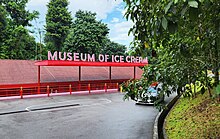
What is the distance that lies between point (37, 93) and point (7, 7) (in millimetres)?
14393

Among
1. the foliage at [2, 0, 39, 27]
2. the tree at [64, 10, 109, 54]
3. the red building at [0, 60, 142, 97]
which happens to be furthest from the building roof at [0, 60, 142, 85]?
the foliage at [2, 0, 39, 27]

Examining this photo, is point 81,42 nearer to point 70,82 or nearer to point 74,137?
point 70,82

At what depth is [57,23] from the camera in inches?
1186

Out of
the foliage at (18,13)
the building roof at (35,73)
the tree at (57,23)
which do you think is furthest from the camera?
the tree at (57,23)

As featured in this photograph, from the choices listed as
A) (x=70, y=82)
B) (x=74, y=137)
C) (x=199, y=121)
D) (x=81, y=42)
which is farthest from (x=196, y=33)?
(x=81, y=42)

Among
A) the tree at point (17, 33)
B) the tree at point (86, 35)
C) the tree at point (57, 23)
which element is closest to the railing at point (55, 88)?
the tree at point (86, 35)

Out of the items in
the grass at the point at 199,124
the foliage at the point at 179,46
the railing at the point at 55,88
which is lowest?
the grass at the point at 199,124

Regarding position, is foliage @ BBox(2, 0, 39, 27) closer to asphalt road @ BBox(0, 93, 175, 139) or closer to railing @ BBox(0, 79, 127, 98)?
railing @ BBox(0, 79, 127, 98)

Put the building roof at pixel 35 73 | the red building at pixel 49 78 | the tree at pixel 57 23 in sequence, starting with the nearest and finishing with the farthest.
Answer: the red building at pixel 49 78 → the building roof at pixel 35 73 → the tree at pixel 57 23

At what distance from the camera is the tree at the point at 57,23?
3012cm

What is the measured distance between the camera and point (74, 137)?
7.12 meters

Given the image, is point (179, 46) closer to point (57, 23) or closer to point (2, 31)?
point (2, 31)

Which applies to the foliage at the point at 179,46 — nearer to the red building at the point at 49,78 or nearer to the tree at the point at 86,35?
the red building at the point at 49,78

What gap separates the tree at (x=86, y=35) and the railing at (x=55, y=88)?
7348 mm
